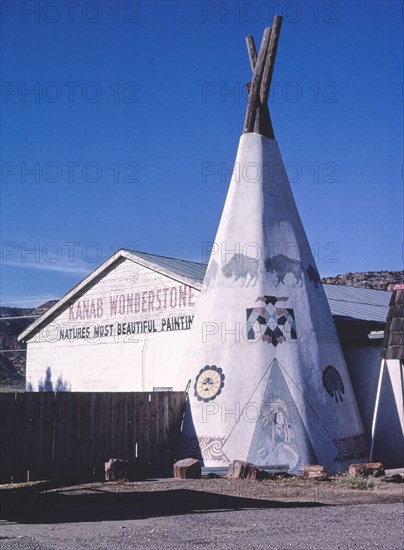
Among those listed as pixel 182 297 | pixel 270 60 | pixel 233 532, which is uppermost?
pixel 270 60

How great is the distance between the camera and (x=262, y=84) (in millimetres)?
14289

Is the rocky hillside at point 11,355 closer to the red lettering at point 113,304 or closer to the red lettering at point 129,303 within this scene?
the red lettering at point 113,304

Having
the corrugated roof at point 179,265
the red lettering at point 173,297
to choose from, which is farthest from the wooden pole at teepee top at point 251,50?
the red lettering at point 173,297

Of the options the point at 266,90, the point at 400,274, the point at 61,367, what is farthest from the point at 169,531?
the point at 400,274

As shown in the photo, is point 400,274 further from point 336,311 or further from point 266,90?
point 266,90

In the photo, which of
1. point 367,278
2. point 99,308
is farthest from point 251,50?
point 367,278

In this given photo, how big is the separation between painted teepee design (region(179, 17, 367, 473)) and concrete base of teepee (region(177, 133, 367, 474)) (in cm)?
2

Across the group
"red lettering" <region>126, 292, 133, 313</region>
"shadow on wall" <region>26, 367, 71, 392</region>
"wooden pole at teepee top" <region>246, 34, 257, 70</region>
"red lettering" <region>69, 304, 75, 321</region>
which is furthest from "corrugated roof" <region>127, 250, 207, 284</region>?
"wooden pole at teepee top" <region>246, 34, 257, 70</region>

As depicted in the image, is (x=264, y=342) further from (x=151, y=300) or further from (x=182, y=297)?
(x=151, y=300)

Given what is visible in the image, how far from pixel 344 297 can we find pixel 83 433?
9.70 meters

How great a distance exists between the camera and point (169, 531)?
7.32 m

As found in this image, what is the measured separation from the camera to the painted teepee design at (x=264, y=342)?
41.0ft

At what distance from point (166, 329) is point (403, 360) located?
5.93m

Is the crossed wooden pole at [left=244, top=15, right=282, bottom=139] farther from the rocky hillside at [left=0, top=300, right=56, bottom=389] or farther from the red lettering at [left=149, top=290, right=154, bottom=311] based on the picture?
the rocky hillside at [left=0, top=300, right=56, bottom=389]
